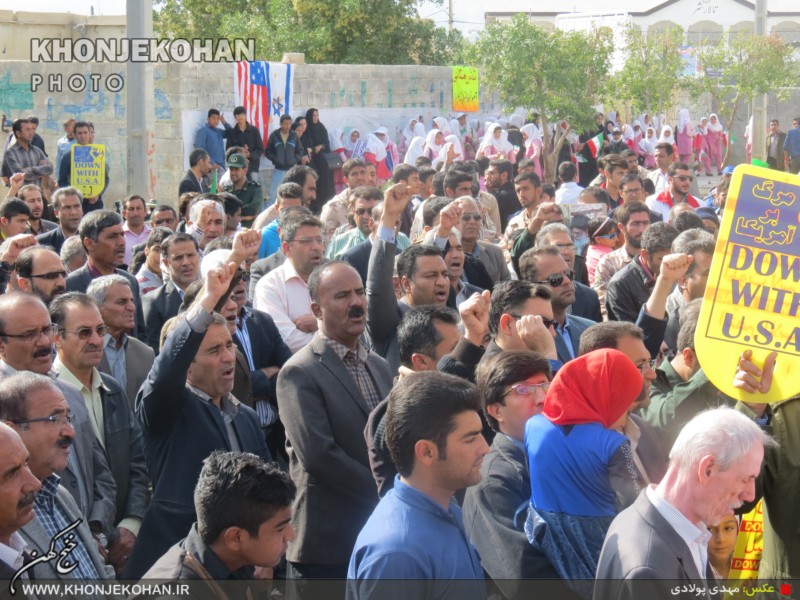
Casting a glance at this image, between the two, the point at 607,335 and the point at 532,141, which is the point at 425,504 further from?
the point at 532,141

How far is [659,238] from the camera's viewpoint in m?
7.93

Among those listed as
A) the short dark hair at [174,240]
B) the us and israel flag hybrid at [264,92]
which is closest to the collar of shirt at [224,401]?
the short dark hair at [174,240]

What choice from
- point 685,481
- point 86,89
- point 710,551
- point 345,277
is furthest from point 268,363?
point 86,89

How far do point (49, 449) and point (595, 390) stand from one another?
2000 mm

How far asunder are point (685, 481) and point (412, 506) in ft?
2.72

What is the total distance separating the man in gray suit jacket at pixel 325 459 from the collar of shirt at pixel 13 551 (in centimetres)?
139

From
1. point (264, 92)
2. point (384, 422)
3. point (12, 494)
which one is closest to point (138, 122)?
point (264, 92)

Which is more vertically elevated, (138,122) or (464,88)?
(464,88)

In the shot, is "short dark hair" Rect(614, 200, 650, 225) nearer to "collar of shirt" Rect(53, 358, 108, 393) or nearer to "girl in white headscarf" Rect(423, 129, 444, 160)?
"collar of shirt" Rect(53, 358, 108, 393)

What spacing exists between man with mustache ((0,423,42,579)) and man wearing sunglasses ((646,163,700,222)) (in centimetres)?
887

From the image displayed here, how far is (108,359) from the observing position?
20.5 ft

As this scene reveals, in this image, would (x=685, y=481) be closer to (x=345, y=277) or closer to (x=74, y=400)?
(x=345, y=277)

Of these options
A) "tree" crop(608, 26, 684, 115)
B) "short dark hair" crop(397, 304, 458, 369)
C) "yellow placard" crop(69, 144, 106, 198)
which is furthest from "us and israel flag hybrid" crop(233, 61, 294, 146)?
"short dark hair" crop(397, 304, 458, 369)

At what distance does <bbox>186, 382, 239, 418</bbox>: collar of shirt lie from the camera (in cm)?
493
